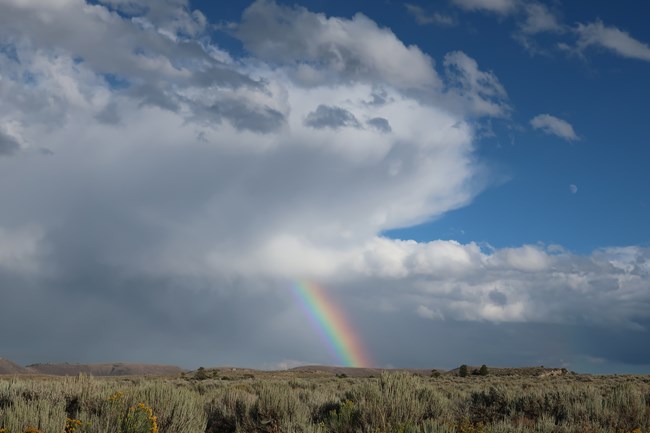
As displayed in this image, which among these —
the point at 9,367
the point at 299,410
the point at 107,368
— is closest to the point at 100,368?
the point at 107,368

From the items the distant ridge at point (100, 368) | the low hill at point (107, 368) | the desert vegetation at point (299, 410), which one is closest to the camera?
the desert vegetation at point (299, 410)

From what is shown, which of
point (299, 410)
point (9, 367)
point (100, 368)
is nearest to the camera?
point (299, 410)

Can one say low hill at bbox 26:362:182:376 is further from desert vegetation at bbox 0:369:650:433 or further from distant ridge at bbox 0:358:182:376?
desert vegetation at bbox 0:369:650:433

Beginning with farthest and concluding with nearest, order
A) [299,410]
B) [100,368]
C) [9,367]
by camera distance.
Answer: [100,368] < [9,367] < [299,410]

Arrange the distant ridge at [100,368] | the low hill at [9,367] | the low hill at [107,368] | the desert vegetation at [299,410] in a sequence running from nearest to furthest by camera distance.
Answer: the desert vegetation at [299,410] → the low hill at [9,367] → the distant ridge at [100,368] → the low hill at [107,368]

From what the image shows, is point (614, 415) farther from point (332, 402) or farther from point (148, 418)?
point (148, 418)

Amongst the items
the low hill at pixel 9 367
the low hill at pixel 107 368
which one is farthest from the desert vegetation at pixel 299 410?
the low hill at pixel 107 368

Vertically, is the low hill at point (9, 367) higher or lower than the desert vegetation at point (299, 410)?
lower

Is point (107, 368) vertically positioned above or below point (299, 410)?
below

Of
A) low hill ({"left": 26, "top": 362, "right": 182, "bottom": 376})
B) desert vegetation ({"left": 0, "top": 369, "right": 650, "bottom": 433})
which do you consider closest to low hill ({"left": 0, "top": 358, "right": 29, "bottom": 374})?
low hill ({"left": 26, "top": 362, "right": 182, "bottom": 376})

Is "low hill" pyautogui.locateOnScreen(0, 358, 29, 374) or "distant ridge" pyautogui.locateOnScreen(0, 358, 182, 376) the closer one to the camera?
"low hill" pyautogui.locateOnScreen(0, 358, 29, 374)

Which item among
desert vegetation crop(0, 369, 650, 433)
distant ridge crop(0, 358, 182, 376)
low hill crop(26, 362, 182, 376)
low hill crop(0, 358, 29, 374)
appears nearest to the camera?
desert vegetation crop(0, 369, 650, 433)

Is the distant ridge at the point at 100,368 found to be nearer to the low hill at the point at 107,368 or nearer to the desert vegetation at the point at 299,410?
the low hill at the point at 107,368

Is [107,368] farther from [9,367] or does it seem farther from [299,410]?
[299,410]
